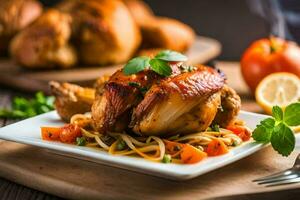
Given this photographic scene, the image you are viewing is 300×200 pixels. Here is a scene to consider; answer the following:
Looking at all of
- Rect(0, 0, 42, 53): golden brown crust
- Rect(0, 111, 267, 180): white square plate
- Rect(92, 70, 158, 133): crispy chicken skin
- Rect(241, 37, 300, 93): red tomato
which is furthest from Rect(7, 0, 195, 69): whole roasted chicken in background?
Rect(92, 70, 158, 133): crispy chicken skin

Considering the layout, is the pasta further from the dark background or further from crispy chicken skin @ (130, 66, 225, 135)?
the dark background

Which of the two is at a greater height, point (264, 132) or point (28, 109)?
point (264, 132)

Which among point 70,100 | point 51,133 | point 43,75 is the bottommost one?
point 43,75

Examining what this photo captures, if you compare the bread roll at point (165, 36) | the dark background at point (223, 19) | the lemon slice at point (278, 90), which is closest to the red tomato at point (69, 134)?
the lemon slice at point (278, 90)

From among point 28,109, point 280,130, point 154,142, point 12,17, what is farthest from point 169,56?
point 12,17

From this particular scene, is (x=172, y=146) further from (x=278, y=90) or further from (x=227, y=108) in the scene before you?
(x=278, y=90)

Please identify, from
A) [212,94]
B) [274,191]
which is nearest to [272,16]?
[212,94]
